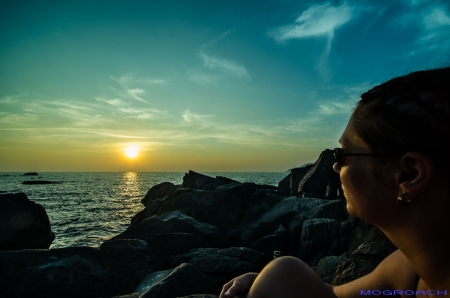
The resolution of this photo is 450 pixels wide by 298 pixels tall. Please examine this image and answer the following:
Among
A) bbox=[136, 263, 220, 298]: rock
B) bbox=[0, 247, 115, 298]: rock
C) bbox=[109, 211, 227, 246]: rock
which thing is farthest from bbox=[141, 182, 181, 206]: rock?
bbox=[136, 263, 220, 298]: rock

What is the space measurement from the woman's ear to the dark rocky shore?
6.81 feet

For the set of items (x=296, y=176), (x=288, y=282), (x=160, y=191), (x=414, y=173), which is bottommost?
(x=160, y=191)

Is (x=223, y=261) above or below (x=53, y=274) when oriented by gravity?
below

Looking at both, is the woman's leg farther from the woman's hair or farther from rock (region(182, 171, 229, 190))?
rock (region(182, 171, 229, 190))

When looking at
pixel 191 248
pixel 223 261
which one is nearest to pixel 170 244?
pixel 191 248

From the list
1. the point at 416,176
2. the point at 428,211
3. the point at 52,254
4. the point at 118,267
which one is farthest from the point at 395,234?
the point at 52,254

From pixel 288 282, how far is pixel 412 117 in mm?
1423

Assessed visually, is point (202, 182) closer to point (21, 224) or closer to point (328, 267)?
point (21, 224)

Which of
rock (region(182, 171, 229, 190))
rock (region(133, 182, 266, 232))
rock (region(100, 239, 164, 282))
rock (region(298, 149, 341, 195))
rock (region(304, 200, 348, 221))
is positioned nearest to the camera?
rock (region(100, 239, 164, 282))

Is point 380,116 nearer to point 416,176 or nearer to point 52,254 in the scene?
point 416,176

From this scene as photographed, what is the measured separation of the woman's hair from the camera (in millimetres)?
1290

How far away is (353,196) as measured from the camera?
1.65 m

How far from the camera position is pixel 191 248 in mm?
10305

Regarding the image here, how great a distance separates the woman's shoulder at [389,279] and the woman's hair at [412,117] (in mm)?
940
